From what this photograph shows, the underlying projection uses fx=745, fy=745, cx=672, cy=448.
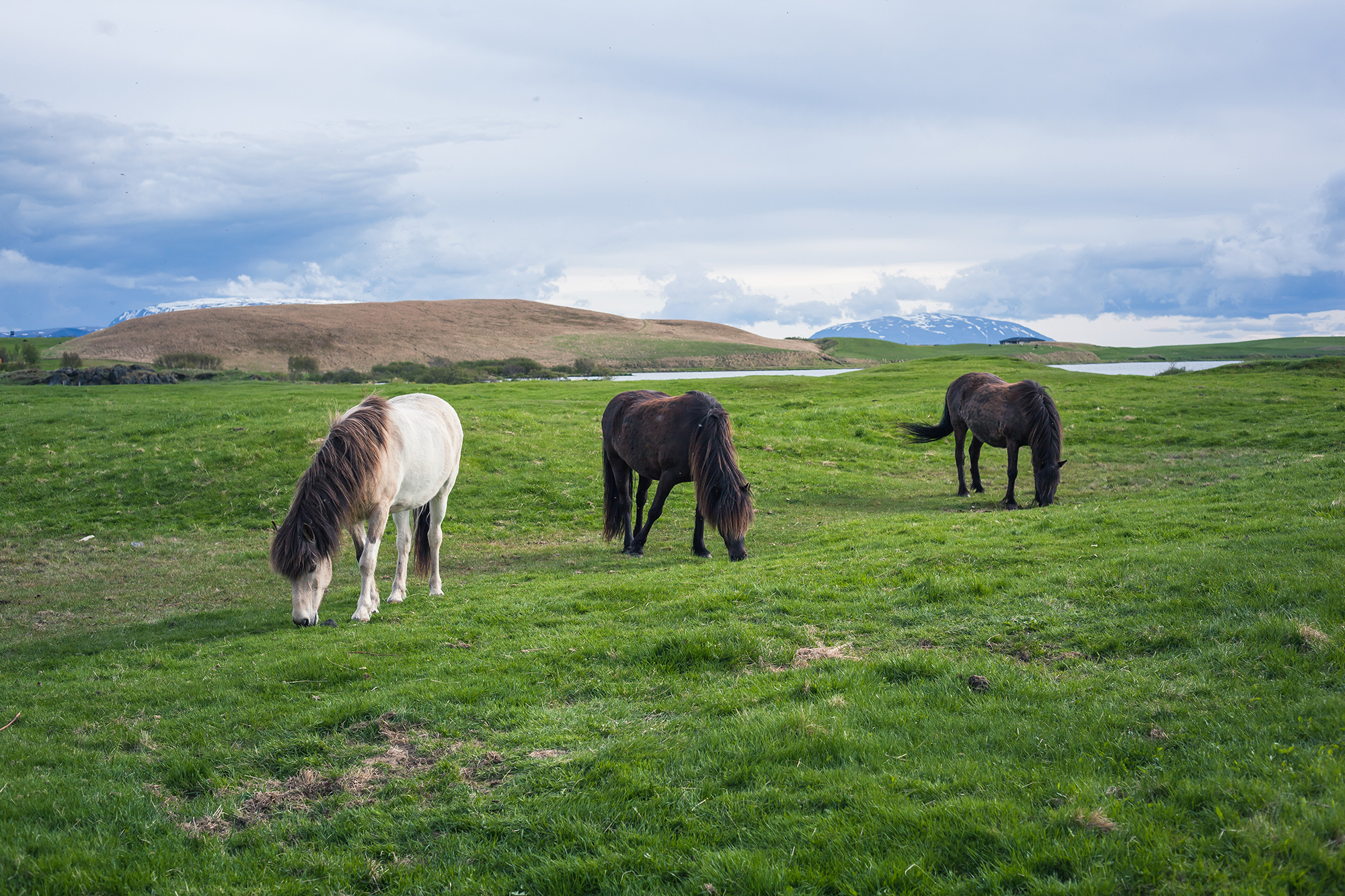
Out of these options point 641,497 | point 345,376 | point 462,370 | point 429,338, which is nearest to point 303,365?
point 345,376

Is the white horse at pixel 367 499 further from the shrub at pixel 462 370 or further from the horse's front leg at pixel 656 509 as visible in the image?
the shrub at pixel 462 370

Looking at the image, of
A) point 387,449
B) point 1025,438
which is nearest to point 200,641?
point 387,449

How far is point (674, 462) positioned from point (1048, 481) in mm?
8132

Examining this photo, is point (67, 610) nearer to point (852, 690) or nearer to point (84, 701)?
point (84, 701)

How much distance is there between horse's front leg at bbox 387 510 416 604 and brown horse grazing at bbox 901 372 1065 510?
38.0 feet

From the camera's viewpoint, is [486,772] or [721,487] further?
[721,487]

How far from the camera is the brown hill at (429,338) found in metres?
78.9

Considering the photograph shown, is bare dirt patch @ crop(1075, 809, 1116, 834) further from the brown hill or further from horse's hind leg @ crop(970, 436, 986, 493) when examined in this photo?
the brown hill

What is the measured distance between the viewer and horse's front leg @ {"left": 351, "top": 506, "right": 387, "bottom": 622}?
862cm

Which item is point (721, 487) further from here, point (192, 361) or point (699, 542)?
point (192, 361)

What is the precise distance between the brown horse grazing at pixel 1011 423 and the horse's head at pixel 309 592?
12680 mm

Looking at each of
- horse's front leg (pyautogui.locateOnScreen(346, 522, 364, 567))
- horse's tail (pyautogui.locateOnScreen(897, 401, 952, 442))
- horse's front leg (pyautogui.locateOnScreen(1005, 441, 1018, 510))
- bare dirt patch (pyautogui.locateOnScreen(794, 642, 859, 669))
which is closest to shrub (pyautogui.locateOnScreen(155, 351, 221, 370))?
horse's tail (pyautogui.locateOnScreen(897, 401, 952, 442))

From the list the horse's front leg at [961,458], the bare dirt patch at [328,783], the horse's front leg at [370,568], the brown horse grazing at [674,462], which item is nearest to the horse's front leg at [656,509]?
the brown horse grazing at [674,462]

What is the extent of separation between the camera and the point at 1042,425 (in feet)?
50.0
